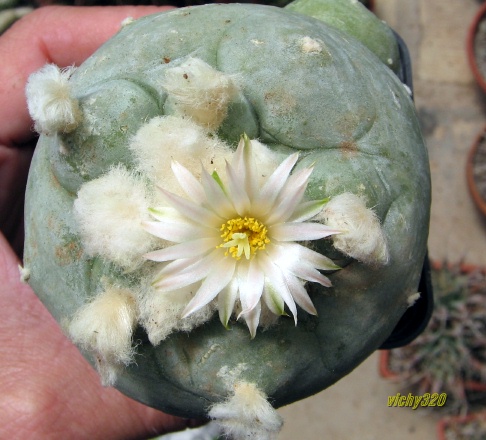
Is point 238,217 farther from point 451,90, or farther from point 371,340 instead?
point 451,90

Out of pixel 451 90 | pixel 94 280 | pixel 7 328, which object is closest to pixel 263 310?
pixel 94 280

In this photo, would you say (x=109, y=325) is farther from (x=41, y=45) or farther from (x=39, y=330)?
(x=41, y=45)

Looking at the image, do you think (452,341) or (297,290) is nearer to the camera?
(297,290)

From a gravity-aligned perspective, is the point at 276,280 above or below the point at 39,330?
above

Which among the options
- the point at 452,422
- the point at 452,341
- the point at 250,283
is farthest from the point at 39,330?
the point at 452,422

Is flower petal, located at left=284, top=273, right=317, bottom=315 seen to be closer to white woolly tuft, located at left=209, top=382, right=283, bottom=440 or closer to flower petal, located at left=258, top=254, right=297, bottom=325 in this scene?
flower petal, located at left=258, top=254, right=297, bottom=325

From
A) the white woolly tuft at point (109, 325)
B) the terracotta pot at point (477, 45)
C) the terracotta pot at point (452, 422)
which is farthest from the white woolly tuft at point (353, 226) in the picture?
the terracotta pot at point (477, 45)
